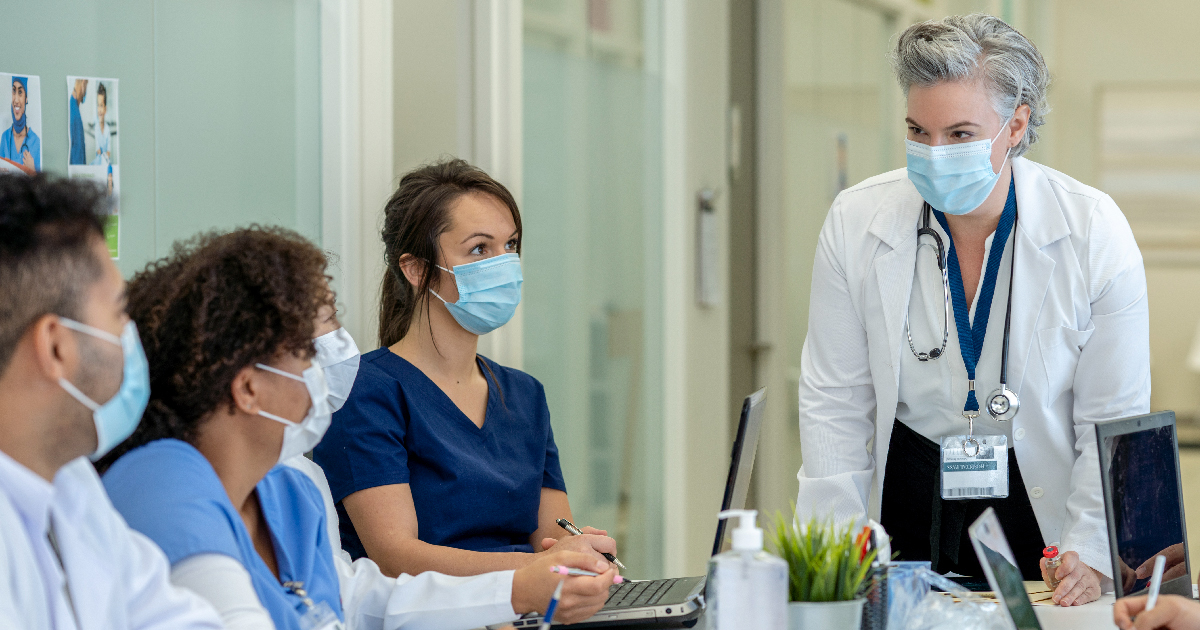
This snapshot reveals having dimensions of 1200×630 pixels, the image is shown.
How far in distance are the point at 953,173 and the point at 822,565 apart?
2.88 ft

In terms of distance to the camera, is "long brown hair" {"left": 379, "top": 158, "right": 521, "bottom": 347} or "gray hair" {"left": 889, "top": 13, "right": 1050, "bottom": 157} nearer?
"gray hair" {"left": 889, "top": 13, "right": 1050, "bottom": 157}

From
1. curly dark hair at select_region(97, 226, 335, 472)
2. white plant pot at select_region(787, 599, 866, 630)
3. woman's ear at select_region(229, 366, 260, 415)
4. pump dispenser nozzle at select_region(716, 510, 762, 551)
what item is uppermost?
curly dark hair at select_region(97, 226, 335, 472)

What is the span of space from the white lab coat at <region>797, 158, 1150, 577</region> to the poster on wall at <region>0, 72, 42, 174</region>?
4.34 feet

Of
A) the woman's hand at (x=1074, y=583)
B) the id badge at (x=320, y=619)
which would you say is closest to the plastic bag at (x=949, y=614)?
the woman's hand at (x=1074, y=583)

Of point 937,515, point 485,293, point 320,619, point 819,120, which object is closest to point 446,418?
point 485,293

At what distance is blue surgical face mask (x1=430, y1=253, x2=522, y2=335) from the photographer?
1968 millimetres

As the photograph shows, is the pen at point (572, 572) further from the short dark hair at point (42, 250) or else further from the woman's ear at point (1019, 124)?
the woman's ear at point (1019, 124)

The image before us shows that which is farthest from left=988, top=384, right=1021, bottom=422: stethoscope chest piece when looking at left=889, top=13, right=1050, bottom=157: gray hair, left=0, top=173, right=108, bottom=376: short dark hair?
left=0, top=173, right=108, bottom=376: short dark hair

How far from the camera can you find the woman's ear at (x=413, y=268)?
6.61ft

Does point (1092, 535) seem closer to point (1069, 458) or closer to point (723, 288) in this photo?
point (1069, 458)

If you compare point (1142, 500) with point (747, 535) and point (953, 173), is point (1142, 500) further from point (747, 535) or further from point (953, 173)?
point (953, 173)

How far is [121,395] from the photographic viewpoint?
3.35 ft

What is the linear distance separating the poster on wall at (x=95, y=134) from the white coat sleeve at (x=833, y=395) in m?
1.21

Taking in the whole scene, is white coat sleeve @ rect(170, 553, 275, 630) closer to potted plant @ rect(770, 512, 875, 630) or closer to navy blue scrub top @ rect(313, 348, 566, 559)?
potted plant @ rect(770, 512, 875, 630)
